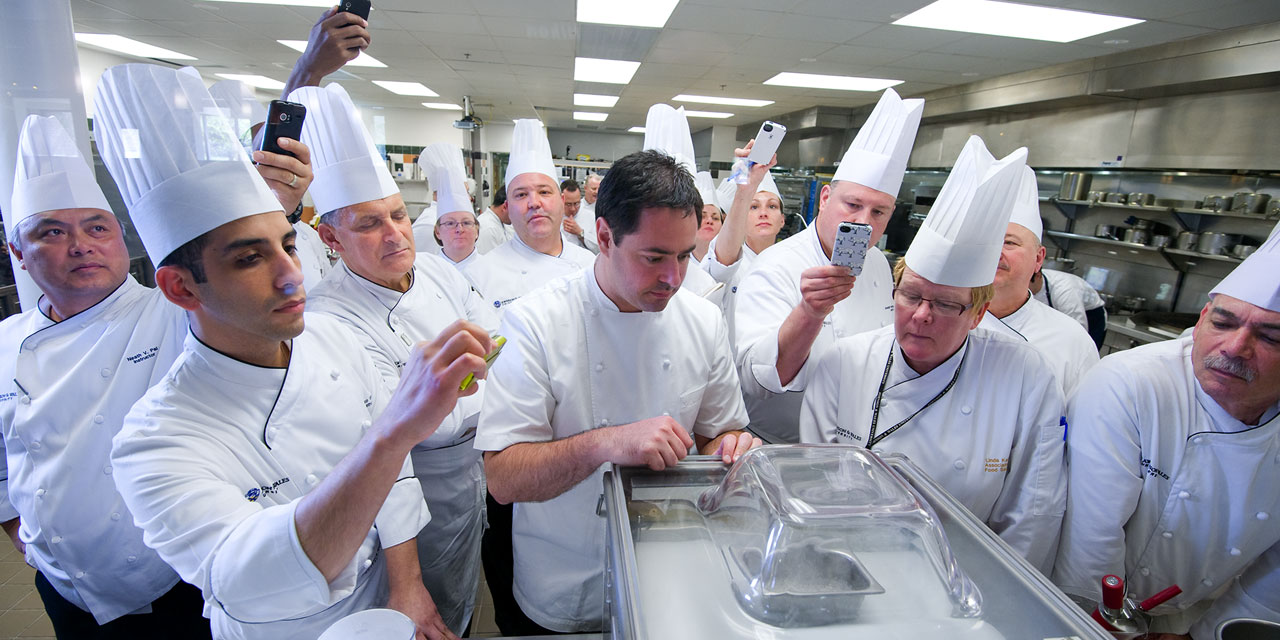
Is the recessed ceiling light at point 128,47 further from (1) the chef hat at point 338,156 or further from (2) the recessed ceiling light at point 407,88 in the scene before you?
(1) the chef hat at point 338,156

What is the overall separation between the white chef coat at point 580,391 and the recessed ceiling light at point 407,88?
8653 mm

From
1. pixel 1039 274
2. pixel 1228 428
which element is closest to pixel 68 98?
pixel 1228 428

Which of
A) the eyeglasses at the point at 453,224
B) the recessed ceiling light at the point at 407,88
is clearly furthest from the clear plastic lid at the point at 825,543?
the recessed ceiling light at the point at 407,88

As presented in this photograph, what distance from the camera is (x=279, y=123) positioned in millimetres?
1382

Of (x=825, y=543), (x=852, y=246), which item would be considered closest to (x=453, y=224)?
(x=852, y=246)

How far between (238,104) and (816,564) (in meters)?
1.79

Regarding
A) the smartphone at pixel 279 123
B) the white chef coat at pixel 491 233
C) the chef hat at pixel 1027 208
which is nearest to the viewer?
the smartphone at pixel 279 123

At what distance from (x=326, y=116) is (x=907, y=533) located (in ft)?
7.10

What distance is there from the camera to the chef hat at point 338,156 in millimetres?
1883

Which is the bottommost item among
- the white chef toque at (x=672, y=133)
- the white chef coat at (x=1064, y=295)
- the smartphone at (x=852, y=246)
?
the white chef coat at (x=1064, y=295)

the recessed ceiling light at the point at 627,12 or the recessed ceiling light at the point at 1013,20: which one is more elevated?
the recessed ceiling light at the point at 627,12

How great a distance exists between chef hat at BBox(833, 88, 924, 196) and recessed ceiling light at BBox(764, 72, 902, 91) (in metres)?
4.86

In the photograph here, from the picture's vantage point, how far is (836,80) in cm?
664

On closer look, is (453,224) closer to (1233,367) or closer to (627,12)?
(627,12)
